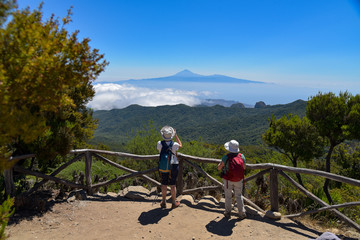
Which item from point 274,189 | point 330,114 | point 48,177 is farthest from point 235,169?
point 330,114

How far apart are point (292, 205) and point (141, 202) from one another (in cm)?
360

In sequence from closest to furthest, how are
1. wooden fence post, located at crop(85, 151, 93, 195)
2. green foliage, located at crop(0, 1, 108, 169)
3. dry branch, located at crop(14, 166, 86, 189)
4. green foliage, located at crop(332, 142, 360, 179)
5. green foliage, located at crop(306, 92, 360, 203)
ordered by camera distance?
1. green foliage, located at crop(0, 1, 108, 169)
2. dry branch, located at crop(14, 166, 86, 189)
3. wooden fence post, located at crop(85, 151, 93, 195)
4. green foliage, located at crop(306, 92, 360, 203)
5. green foliage, located at crop(332, 142, 360, 179)

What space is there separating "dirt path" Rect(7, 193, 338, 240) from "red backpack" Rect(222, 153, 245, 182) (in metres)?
0.93

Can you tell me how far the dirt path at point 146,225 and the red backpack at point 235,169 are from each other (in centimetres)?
93

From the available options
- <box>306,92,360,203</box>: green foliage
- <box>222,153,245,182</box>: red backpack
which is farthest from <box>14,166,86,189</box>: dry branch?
<box>306,92,360,203</box>: green foliage

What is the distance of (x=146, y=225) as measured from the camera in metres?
4.32

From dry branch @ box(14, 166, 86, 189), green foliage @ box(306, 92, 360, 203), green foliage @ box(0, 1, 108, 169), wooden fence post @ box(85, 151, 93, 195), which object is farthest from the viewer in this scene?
green foliage @ box(306, 92, 360, 203)

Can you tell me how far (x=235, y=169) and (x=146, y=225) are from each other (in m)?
2.11

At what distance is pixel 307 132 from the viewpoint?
1381 centimetres

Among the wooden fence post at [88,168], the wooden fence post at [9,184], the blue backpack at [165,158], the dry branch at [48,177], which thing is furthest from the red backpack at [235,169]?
the wooden fence post at [9,184]

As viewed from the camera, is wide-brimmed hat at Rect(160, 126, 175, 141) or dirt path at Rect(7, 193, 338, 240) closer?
dirt path at Rect(7, 193, 338, 240)

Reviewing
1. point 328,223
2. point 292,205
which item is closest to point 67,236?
point 292,205

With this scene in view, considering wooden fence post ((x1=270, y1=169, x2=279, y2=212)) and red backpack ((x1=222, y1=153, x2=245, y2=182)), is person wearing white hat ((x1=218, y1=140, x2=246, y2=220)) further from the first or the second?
wooden fence post ((x1=270, y1=169, x2=279, y2=212))

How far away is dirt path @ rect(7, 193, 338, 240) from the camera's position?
3.96 m
